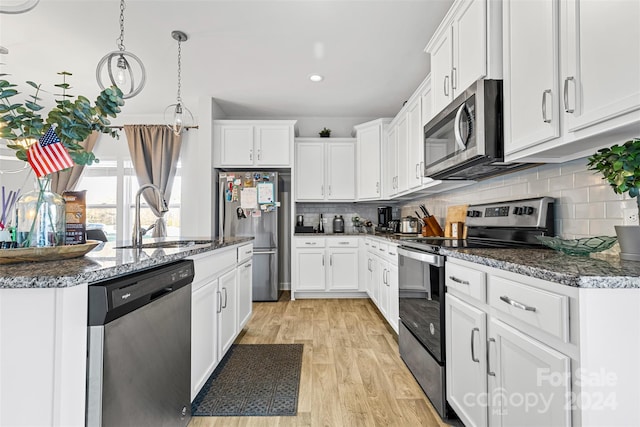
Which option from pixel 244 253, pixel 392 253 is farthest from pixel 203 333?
pixel 392 253

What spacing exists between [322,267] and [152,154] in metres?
3.03

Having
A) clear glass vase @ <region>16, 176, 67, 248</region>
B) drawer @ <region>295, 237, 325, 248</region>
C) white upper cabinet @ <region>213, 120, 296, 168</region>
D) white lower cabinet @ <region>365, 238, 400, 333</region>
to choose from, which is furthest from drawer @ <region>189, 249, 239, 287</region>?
white upper cabinet @ <region>213, 120, 296, 168</region>

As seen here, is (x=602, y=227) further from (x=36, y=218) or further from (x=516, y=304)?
(x=36, y=218)

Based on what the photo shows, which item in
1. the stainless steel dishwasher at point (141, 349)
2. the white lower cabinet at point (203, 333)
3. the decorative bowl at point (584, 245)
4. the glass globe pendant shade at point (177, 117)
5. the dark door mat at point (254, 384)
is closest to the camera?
the stainless steel dishwasher at point (141, 349)

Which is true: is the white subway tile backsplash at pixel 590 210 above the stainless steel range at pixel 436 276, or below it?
above

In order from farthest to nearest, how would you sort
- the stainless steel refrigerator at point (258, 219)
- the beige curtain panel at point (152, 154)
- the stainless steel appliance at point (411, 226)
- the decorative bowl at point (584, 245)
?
the beige curtain panel at point (152, 154)
the stainless steel refrigerator at point (258, 219)
the stainless steel appliance at point (411, 226)
the decorative bowl at point (584, 245)

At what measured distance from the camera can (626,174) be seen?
1046mm

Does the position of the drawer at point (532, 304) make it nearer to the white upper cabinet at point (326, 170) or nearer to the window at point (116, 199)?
the white upper cabinet at point (326, 170)

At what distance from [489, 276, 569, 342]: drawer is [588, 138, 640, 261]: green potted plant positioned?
0.41 meters

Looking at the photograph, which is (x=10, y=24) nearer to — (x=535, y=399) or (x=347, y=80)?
(x=347, y=80)

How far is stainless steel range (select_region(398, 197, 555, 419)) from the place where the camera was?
1.71 meters

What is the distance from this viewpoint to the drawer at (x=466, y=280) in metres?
1.33

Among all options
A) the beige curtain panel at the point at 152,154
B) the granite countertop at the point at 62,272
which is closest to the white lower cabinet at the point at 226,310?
the granite countertop at the point at 62,272

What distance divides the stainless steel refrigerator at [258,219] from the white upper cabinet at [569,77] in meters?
3.03
